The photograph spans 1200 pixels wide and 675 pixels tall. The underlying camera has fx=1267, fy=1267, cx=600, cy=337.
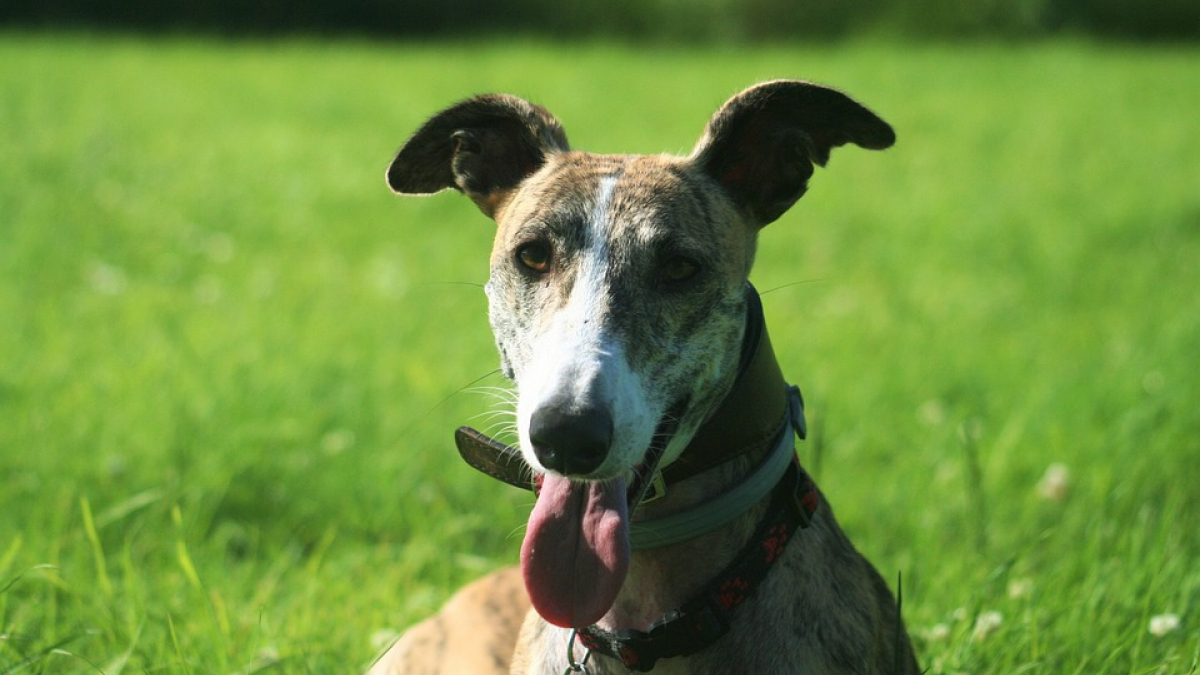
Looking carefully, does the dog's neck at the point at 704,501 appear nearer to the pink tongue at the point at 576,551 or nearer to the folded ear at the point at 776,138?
the pink tongue at the point at 576,551

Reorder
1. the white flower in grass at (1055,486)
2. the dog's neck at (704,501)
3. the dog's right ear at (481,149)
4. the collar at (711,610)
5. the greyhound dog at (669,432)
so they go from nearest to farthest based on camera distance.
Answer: the greyhound dog at (669,432), the collar at (711,610), the dog's neck at (704,501), the dog's right ear at (481,149), the white flower in grass at (1055,486)

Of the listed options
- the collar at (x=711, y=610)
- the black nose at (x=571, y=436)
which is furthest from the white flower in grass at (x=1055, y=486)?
the black nose at (x=571, y=436)

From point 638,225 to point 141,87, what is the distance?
15.7 meters

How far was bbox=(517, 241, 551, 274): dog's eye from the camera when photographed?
9.97ft

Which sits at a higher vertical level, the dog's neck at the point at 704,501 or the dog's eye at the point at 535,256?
the dog's eye at the point at 535,256

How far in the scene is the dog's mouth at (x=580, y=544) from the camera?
8.68ft

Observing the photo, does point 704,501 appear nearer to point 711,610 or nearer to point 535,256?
point 711,610

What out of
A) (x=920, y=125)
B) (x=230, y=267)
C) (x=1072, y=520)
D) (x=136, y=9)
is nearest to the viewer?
(x=1072, y=520)

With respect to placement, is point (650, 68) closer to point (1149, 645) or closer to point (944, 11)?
point (944, 11)

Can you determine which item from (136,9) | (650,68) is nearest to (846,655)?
(650,68)

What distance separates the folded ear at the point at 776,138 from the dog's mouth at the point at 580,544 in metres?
0.85

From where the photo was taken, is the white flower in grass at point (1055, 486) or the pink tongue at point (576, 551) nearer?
the pink tongue at point (576, 551)

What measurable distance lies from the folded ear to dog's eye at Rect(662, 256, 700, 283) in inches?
15.9

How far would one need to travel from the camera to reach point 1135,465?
5.46 m
